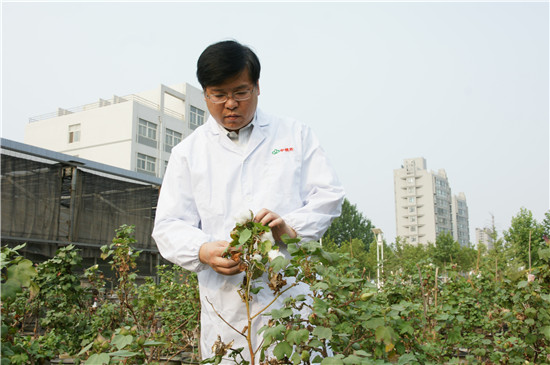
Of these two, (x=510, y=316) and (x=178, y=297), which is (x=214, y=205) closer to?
(x=510, y=316)

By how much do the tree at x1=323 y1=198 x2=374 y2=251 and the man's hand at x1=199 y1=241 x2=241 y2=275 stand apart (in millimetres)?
43492

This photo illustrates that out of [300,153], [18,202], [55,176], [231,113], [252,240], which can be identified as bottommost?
[252,240]

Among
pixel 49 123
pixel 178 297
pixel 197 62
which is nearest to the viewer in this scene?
pixel 197 62

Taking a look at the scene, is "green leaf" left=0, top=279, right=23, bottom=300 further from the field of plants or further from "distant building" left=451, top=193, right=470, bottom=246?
"distant building" left=451, top=193, right=470, bottom=246

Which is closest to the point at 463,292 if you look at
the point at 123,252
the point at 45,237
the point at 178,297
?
the point at 178,297

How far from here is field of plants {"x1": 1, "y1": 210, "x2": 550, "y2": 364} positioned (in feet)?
4.20

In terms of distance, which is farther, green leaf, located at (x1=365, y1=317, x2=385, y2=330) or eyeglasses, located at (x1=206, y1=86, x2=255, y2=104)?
eyeglasses, located at (x1=206, y1=86, x2=255, y2=104)

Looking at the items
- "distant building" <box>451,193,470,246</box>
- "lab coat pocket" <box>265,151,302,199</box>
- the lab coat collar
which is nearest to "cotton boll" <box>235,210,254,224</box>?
"lab coat pocket" <box>265,151,302,199</box>

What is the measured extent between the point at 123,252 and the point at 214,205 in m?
2.29

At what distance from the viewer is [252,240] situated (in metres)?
1.31

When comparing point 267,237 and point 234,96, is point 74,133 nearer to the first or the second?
point 234,96

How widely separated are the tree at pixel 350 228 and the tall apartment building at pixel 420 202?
44877 millimetres

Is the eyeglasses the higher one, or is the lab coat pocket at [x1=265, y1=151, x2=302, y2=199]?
the eyeglasses

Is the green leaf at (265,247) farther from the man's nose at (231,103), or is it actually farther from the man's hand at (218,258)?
the man's nose at (231,103)
